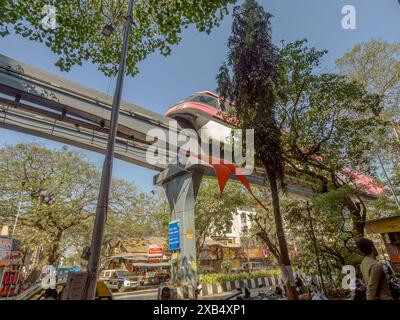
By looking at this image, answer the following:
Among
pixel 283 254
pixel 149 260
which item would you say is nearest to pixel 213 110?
pixel 283 254

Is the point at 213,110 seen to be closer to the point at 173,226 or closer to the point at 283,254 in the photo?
the point at 173,226

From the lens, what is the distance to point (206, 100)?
14.4 m

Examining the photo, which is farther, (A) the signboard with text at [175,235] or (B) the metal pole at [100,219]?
(A) the signboard with text at [175,235]

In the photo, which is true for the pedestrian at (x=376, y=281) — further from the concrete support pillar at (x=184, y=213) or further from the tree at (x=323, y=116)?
the concrete support pillar at (x=184, y=213)

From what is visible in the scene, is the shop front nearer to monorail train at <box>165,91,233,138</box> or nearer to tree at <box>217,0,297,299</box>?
tree at <box>217,0,297,299</box>

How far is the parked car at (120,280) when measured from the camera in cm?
1831

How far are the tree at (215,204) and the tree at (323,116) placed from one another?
31.3 ft

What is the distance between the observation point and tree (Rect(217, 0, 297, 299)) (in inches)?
292

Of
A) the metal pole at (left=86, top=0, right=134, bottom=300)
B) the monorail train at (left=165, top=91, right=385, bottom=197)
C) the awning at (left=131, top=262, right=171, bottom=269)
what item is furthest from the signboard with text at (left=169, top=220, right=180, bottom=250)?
the awning at (left=131, top=262, right=171, bottom=269)

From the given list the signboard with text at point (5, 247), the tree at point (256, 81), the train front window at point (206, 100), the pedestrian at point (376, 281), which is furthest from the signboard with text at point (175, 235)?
the signboard with text at point (5, 247)

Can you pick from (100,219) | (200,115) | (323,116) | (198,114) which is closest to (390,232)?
(323,116)

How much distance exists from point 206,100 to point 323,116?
751 cm
